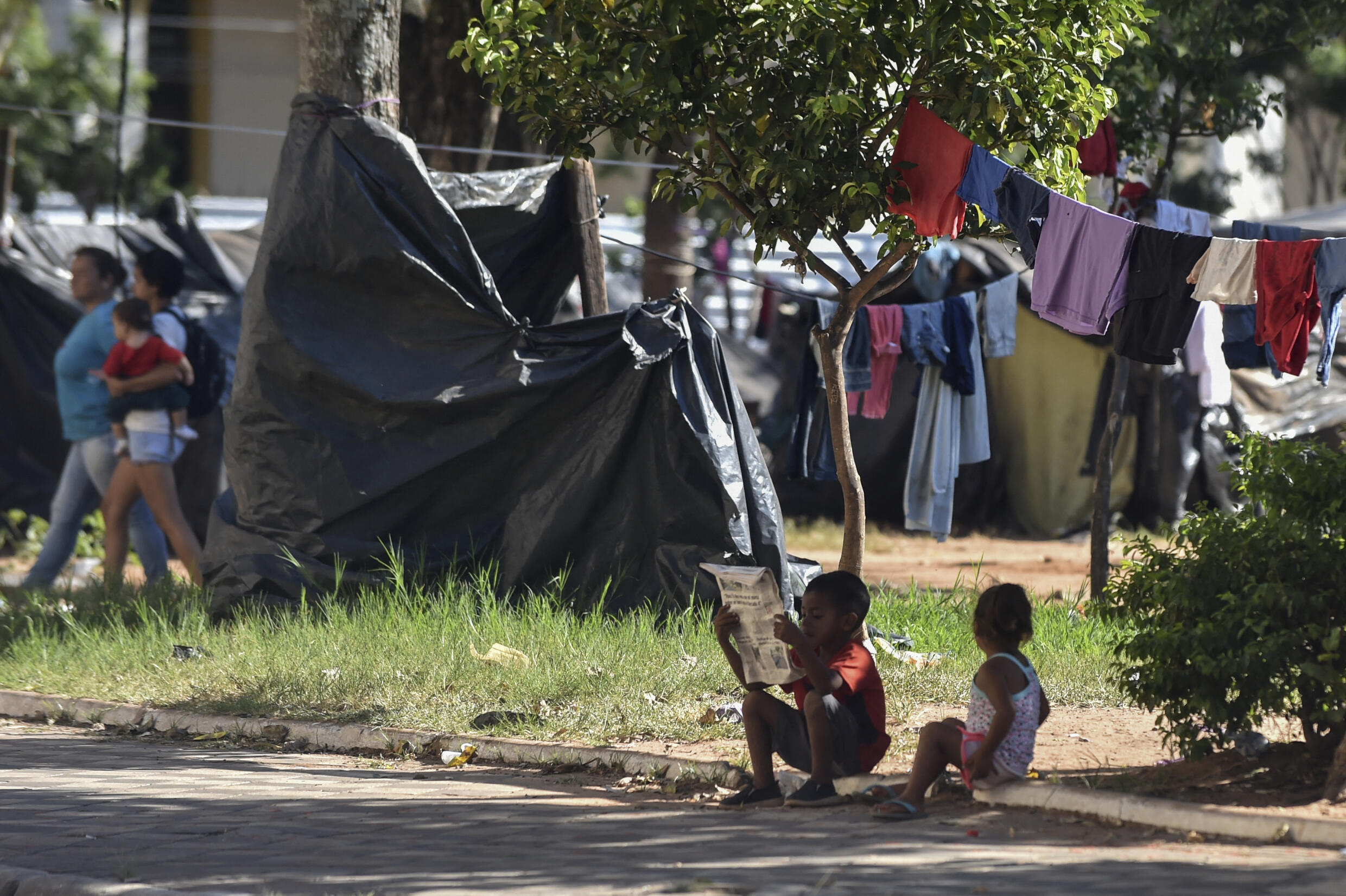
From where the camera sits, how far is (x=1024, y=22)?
5930 millimetres

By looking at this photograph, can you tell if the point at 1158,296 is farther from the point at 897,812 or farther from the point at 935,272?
the point at 935,272

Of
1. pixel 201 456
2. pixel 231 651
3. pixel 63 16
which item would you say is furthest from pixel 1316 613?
pixel 63 16

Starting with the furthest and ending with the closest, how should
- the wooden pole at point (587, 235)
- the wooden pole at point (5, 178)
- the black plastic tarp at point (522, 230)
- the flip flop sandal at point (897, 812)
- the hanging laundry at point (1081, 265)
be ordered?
the wooden pole at point (5, 178), the wooden pole at point (587, 235), the black plastic tarp at point (522, 230), the hanging laundry at point (1081, 265), the flip flop sandal at point (897, 812)

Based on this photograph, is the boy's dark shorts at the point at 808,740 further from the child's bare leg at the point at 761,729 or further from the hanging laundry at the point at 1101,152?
the hanging laundry at the point at 1101,152

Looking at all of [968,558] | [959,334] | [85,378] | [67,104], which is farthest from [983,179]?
[67,104]

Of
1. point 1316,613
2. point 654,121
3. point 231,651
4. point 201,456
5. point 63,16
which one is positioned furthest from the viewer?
point 63,16

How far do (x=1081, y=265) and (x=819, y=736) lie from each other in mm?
2410

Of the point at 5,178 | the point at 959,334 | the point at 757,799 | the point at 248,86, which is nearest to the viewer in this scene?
the point at 757,799

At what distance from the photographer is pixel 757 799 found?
4.86 m

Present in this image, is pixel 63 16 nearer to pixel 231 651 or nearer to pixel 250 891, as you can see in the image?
pixel 231 651

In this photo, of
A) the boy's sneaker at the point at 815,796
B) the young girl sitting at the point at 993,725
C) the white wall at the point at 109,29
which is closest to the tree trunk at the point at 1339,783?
the young girl sitting at the point at 993,725

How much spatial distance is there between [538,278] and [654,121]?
92.7 inches

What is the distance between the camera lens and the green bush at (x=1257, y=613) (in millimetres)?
4438

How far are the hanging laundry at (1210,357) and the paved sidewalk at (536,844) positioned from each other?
20.8 ft
